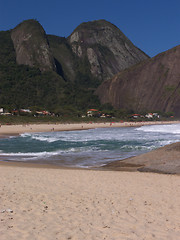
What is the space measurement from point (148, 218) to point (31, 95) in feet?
638

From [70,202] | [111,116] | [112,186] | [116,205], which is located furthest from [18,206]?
[111,116]

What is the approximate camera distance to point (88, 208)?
7777 millimetres

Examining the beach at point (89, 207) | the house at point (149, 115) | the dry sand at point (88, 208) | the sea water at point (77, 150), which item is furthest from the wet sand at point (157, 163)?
the house at point (149, 115)

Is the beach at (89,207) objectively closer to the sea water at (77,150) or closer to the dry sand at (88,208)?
the dry sand at (88,208)

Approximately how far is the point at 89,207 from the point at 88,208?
106mm

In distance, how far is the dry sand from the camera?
19.7 ft

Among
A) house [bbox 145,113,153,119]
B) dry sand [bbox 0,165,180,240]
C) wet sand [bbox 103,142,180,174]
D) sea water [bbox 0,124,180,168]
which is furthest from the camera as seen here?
house [bbox 145,113,153,119]

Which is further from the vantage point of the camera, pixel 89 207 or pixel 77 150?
pixel 77 150

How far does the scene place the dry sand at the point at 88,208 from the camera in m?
6.00

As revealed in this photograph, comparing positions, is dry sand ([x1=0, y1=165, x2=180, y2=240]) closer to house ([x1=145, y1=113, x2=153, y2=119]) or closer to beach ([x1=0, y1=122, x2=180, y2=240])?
beach ([x1=0, y1=122, x2=180, y2=240])

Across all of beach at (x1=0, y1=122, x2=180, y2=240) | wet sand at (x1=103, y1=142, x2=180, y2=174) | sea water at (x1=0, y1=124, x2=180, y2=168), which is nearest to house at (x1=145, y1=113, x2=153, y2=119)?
sea water at (x1=0, y1=124, x2=180, y2=168)

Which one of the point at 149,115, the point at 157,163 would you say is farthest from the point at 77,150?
the point at 149,115

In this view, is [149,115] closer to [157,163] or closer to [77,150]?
[77,150]

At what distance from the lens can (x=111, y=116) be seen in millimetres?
168750
